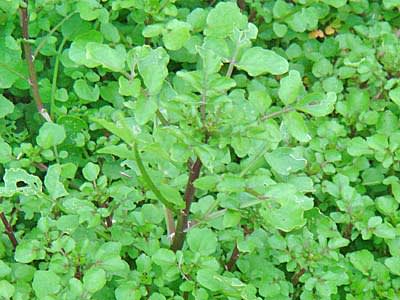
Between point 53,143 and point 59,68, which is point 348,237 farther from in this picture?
point 59,68

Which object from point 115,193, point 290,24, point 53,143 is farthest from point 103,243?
point 290,24

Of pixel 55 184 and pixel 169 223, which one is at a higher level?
pixel 55 184

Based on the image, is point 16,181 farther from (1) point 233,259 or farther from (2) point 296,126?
(2) point 296,126

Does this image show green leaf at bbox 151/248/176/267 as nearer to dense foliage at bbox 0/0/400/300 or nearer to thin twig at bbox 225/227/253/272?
dense foliage at bbox 0/0/400/300

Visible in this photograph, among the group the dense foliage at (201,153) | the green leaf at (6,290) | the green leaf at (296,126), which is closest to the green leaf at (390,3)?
the dense foliage at (201,153)

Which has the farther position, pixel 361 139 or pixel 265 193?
pixel 361 139

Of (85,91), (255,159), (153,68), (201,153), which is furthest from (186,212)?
(85,91)
